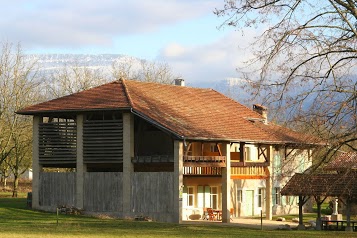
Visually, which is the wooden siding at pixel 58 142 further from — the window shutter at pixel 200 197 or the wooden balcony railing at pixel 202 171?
the window shutter at pixel 200 197

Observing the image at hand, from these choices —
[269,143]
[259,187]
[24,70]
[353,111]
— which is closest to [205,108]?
[269,143]

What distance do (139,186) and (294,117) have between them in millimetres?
20537

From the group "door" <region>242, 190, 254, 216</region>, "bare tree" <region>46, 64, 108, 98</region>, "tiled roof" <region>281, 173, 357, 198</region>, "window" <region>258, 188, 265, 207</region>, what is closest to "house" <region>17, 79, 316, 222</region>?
"door" <region>242, 190, 254, 216</region>

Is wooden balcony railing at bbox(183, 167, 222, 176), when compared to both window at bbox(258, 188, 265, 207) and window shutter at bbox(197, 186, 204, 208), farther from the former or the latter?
window at bbox(258, 188, 265, 207)

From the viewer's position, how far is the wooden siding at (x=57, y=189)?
165ft

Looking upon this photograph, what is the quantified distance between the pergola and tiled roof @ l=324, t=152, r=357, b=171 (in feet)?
15.3

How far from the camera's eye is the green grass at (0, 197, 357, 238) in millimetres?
35344

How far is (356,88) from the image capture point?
97.0ft

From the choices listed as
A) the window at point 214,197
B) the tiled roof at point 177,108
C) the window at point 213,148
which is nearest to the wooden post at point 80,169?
the tiled roof at point 177,108

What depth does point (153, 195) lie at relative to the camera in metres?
47.8

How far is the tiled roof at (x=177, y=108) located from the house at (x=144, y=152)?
86 mm

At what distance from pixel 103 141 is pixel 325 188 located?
12.9m

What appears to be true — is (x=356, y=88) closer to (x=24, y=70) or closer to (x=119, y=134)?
(x=119, y=134)

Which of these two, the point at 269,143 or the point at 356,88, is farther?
the point at 269,143
